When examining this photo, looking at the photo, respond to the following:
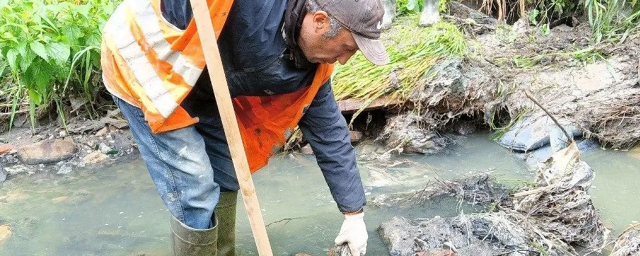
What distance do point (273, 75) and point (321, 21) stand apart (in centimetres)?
32

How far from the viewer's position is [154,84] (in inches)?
98.6

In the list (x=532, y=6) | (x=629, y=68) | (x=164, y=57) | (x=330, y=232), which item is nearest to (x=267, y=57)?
(x=164, y=57)

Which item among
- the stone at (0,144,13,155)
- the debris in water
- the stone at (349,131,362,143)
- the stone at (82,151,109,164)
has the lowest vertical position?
the stone at (349,131,362,143)

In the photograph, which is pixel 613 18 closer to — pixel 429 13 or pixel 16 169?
pixel 429 13

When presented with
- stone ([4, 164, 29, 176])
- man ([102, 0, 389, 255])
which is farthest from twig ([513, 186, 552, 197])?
stone ([4, 164, 29, 176])

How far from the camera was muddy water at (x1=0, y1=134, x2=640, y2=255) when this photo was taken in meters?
3.84

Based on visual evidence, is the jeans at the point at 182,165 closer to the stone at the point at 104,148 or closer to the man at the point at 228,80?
the man at the point at 228,80

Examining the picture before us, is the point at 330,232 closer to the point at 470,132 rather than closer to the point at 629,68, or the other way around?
the point at 470,132

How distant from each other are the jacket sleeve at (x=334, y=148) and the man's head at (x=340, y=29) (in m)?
0.45

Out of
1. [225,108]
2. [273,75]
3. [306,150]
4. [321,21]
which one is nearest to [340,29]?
[321,21]

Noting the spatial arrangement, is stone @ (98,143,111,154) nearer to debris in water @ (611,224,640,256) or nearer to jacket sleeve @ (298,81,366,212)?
jacket sleeve @ (298,81,366,212)

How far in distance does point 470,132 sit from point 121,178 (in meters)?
2.74

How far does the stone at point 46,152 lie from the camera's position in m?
4.96

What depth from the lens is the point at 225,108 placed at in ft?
7.40
